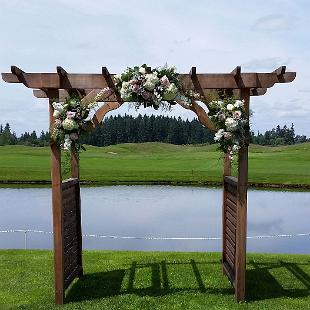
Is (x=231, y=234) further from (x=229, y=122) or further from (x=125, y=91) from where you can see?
(x=125, y=91)

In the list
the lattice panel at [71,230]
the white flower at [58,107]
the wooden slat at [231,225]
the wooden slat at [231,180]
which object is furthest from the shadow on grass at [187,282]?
the white flower at [58,107]

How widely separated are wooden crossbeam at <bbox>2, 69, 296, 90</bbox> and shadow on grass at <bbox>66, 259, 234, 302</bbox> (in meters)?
3.54

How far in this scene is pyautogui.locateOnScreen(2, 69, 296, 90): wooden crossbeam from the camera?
7527mm

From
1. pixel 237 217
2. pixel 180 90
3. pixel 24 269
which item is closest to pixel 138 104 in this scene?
pixel 180 90

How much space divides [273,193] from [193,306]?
79.1 ft

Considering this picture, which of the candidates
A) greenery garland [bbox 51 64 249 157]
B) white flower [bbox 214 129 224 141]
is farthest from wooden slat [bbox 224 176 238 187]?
white flower [bbox 214 129 224 141]

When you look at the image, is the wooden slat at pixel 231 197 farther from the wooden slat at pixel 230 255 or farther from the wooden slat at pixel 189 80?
the wooden slat at pixel 189 80

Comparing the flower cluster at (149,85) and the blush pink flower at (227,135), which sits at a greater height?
the flower cluster at (149,85)

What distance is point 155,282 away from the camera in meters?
8.95

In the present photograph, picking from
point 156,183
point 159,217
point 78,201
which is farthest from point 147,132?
point 78,201

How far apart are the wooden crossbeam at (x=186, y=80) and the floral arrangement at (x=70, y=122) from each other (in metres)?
0.25

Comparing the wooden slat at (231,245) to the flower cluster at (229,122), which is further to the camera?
the wooden slat at (231,245)

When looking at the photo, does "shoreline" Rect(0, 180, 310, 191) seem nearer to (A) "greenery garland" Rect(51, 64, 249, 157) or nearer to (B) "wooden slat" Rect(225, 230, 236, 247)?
(B) "wooden slat" Rect(225, 230, 236, 247)

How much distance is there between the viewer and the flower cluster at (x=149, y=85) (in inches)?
290
